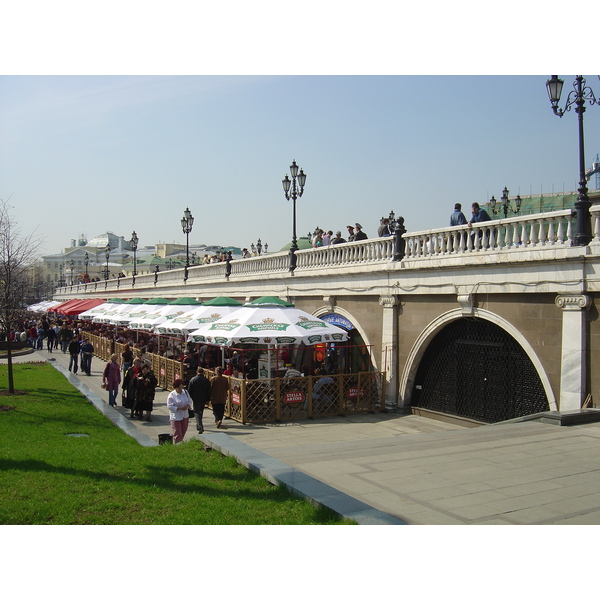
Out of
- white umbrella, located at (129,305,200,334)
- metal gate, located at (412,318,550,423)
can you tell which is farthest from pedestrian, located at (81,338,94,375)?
metal gate, located at (412,318,550,423)

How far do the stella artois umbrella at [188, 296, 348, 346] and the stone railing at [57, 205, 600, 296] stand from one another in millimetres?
3174

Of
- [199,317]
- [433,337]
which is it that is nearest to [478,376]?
[433,337]

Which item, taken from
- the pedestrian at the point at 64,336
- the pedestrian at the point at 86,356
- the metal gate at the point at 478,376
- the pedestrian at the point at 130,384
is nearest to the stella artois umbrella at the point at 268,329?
the pedestrian at the point at 130,384

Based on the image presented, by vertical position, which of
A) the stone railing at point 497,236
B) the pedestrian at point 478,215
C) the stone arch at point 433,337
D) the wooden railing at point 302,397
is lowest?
the wooden railing at point 302,397

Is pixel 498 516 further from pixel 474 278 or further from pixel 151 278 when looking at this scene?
pixel 151 278

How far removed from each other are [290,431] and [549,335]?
6.66 m

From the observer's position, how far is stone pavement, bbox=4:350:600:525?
6.79 metres

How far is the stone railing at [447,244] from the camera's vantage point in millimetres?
13352

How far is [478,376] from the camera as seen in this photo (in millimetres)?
16266

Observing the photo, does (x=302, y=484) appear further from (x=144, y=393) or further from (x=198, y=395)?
(x=144, y=393)

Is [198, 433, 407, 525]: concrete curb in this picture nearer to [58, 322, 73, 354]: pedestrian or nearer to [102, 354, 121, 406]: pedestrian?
[102, 354, 121, 406]: pedestrian

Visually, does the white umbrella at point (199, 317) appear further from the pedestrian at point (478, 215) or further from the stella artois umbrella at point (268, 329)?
the pedestrian at point (478, 215)

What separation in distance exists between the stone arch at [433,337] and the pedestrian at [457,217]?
244cm

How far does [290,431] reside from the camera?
1541cm
